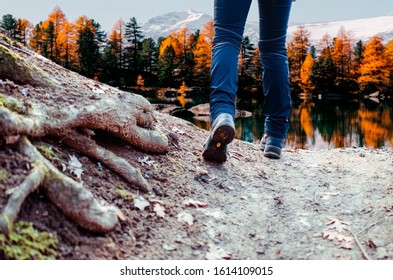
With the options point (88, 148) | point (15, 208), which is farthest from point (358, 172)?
point (15, 208)

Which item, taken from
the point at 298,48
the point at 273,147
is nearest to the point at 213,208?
the point at 273,147

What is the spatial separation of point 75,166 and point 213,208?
2.56 feet

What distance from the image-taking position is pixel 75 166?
6.30ft

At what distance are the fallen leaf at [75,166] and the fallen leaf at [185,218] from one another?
53 cm

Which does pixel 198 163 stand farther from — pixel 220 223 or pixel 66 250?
pixel 66 250

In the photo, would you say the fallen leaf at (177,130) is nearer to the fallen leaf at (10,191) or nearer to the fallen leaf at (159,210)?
the fallen leaf at (159,210)

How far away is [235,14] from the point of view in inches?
104

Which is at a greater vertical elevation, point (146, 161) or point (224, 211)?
point (146, 161)

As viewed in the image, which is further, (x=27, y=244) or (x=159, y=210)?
(x=159, y=210)

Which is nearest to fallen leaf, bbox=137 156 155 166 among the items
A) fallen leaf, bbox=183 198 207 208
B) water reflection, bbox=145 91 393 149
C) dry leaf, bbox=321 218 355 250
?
fallen leaf, bbox=183 198 207 208

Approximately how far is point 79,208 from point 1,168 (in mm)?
339

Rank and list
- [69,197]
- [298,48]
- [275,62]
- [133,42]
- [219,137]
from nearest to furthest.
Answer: [69,197]
[219,137]
[275,62]
[298,48]
[133,42]

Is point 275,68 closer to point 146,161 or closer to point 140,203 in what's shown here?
point 146,161

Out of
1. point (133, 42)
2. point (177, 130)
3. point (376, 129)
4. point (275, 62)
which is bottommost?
point (177, 130)
